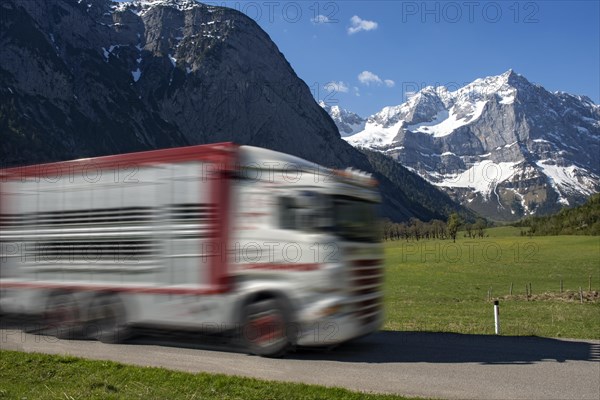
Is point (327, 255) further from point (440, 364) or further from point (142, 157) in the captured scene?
point (142, 157)

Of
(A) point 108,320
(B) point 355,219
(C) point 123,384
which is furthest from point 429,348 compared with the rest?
(A) point 108,320

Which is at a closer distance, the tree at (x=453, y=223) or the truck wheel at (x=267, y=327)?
the truck wheel at (x=267, y=327)

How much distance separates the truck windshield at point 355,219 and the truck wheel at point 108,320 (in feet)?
18.3

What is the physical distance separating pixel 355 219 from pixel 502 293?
3506 centimetres

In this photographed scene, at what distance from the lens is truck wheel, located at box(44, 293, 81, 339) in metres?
14.4

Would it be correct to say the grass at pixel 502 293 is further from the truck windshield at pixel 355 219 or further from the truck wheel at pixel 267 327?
the truck wheel at pixel 267 327

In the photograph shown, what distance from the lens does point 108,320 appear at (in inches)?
546

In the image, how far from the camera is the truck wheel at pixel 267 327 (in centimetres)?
1193

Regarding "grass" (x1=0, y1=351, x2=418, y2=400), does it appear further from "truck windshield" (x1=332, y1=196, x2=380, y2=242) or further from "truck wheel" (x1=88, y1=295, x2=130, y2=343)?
"truck windshield" (x1=332, y1=196, x2=380, y2=242)

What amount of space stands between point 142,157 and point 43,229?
379 cm

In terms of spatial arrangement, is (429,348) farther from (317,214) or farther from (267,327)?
(317,214)

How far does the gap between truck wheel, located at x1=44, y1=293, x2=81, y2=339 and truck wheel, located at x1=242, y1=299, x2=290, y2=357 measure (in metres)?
4.89

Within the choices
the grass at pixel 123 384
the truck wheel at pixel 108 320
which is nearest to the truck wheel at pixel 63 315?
the truck wheel at pixel 108 320

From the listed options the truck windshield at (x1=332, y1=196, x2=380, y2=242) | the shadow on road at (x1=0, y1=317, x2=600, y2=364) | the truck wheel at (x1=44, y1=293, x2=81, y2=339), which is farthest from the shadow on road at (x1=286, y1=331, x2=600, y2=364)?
the truck wheel at (x1=44, y1=293, x2=81, y2=339)
